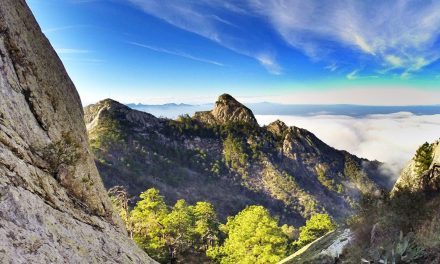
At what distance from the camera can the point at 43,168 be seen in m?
16.3

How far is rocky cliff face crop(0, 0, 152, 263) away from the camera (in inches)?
422

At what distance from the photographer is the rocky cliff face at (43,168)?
1073 centimetres

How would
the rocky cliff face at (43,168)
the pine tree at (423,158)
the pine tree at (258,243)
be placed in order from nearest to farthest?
the rocky cliff face at (43,168) < the pine tree at (423,158) < the pine tree at (258,243)

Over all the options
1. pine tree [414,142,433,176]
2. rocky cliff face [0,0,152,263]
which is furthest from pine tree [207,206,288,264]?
rocky cliff face [0,0,152,263]

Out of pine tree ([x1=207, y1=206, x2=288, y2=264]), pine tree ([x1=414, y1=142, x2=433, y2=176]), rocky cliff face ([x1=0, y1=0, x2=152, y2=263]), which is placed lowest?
pine tree ([x1=207, y1=206, x2=288, y2=264])

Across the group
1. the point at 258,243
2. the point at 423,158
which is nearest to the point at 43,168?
the point at 258,243

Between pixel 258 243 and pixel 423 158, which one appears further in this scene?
pixel 258 243

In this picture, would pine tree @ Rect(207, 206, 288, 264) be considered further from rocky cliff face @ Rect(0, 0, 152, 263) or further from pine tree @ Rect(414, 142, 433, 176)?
rocky cliff face @ Rect(0, 0, 152, 263)

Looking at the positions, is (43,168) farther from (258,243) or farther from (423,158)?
(423,158)

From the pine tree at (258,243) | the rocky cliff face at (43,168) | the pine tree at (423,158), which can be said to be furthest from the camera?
the pine tree at (258,243)

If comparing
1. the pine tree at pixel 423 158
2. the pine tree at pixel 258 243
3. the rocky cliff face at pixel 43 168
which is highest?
the rocky cliff face at pixel 43 168

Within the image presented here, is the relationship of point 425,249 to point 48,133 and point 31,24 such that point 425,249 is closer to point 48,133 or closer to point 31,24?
point 48,133

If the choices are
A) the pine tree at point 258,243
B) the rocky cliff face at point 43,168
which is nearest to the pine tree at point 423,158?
the pine tree at point 258,243

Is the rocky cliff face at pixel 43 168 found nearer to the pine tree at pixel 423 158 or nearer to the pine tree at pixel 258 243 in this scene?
the pine tree at pixel 258 243
